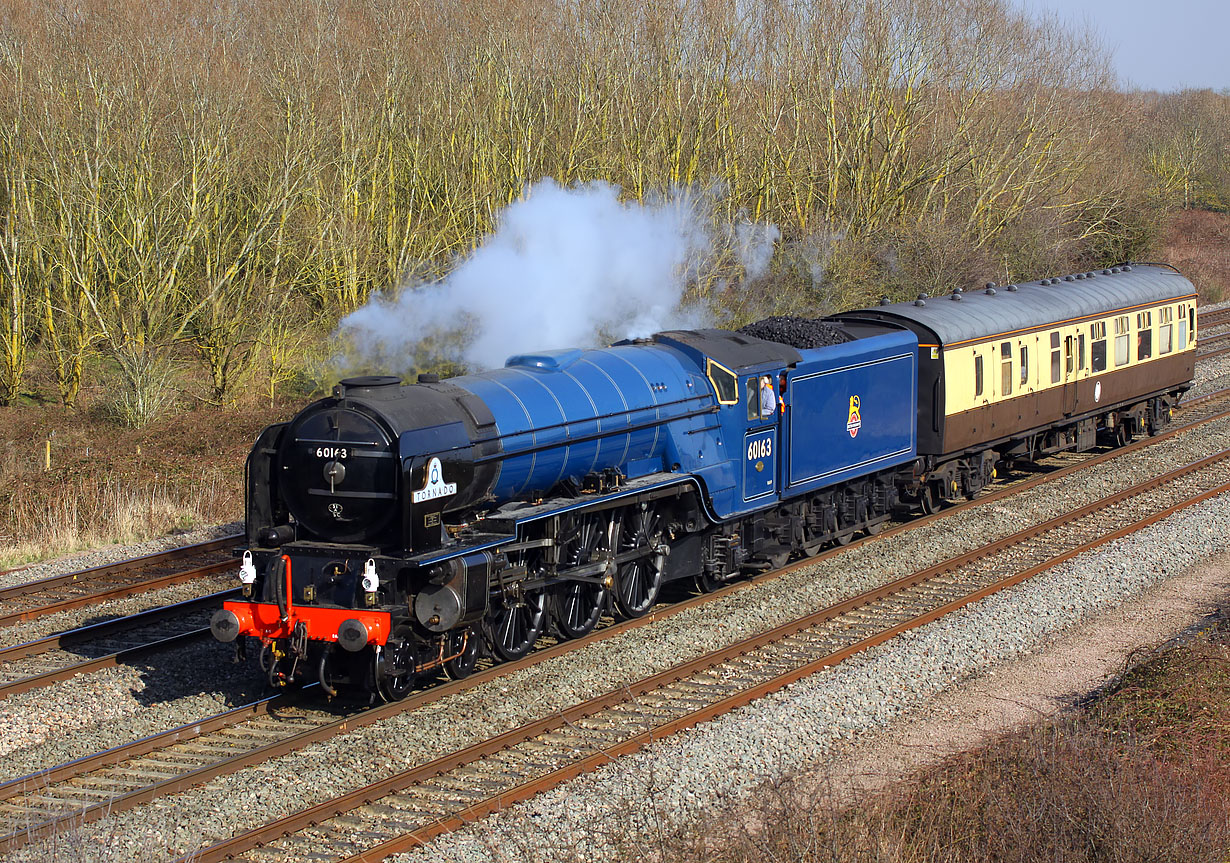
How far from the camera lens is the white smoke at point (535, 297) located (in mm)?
15367

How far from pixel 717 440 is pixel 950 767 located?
5052mm

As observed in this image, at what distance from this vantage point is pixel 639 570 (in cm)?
1194

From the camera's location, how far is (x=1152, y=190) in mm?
40156

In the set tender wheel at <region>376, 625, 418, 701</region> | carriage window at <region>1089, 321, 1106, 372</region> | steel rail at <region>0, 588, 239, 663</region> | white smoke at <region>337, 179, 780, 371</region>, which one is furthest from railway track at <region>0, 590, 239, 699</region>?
carriage window at <region>1089, 321, 1106, 372</region>

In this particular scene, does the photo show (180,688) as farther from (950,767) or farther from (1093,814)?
(1093,814)

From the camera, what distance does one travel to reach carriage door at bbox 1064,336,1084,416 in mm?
18562

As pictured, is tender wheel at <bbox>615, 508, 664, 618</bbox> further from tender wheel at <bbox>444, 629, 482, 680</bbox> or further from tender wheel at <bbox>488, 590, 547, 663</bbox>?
tender wheel at <bbox>444, 629, 482, 680</bbox>

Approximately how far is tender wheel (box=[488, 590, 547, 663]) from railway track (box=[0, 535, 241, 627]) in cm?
475

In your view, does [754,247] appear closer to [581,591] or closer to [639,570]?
[639,570]

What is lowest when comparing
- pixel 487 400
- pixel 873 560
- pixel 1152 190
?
pixel 873 560

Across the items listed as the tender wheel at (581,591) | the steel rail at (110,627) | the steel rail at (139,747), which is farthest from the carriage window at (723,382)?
the steel rail at (110,627)

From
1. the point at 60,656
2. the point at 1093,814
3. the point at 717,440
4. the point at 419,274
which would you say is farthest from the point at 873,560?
the point at 419,274

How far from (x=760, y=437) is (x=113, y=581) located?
25.0ft

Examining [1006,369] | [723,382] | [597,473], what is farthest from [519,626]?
[1006,369]
